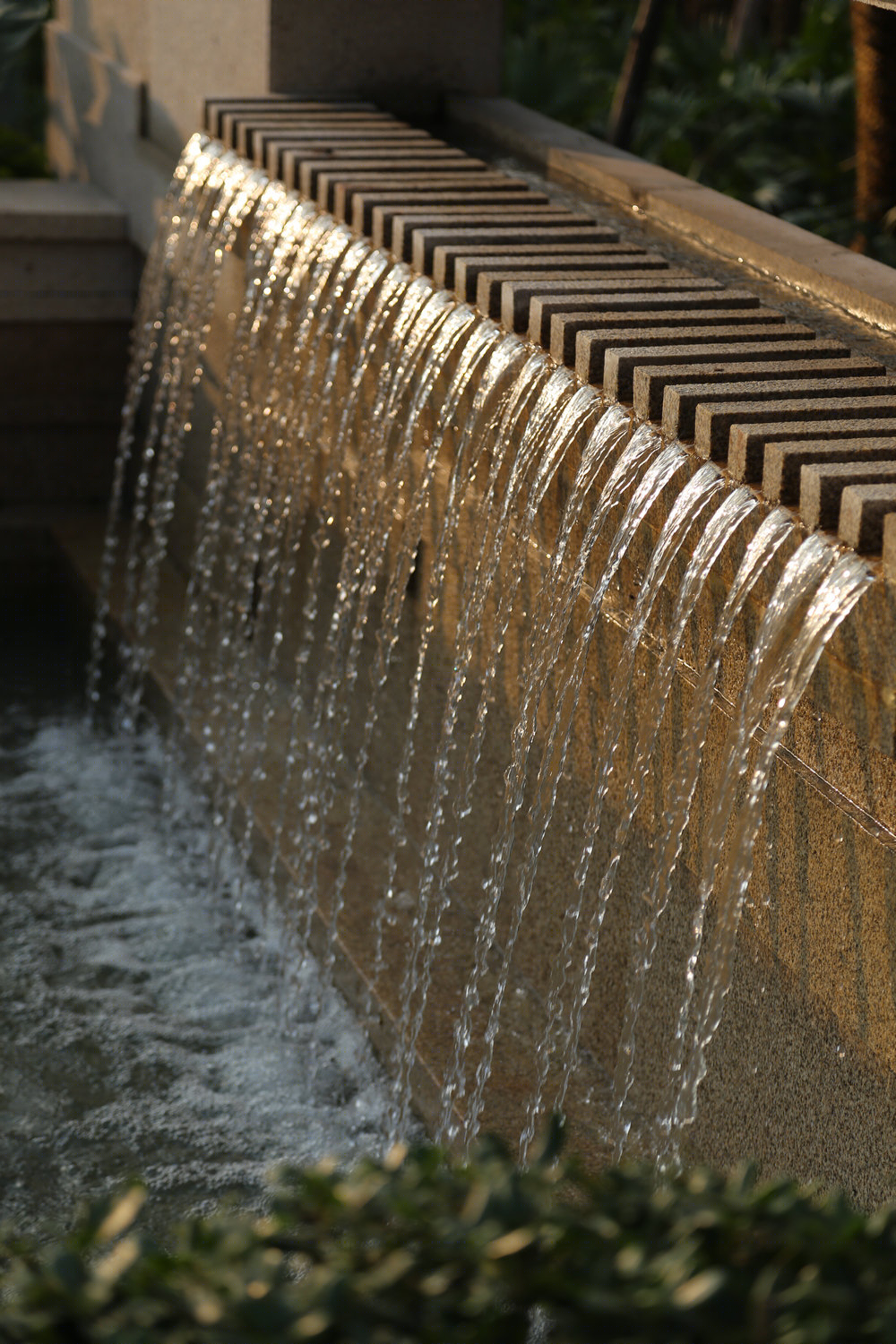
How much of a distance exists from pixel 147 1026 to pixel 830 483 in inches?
115

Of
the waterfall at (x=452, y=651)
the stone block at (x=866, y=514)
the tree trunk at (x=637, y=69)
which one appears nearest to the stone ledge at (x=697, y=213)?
the waterfall at (x=452, y=651)

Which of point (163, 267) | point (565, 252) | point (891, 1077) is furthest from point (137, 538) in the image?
point (891, 1077)

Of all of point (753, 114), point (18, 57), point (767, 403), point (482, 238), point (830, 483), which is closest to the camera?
point (830, 483)

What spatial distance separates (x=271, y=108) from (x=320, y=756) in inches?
103

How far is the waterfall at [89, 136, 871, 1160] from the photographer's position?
137 inches

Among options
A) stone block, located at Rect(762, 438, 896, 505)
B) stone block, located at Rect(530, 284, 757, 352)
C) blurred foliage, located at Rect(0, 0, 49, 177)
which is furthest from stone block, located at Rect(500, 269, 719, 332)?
blurred foliage, located at Rect(0, 0, 49, 177)

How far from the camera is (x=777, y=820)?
11.4 feet

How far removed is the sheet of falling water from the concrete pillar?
9.67 feet

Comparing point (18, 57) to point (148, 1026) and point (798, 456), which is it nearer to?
point (148, 1026)

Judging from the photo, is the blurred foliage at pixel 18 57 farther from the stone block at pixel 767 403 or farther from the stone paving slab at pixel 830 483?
the stone paving slab at pixel 830 483

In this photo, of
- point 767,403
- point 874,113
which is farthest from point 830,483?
point 874,113

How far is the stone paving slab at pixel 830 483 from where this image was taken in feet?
9.73

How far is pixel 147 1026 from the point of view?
4996 millimetres

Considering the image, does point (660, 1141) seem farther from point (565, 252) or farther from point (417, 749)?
point (565, 252)
